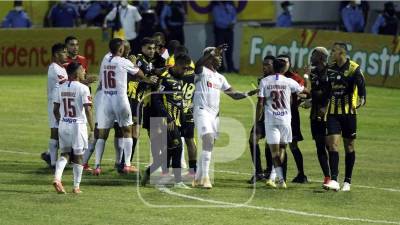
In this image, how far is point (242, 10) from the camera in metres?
41.6

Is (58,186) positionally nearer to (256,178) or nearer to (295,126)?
(256,178)

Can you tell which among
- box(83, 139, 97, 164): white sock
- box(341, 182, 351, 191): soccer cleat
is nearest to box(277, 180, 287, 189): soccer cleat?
box(341, 182, 351, 191): soccer cleat

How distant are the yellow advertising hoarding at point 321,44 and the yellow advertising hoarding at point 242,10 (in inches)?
98.3

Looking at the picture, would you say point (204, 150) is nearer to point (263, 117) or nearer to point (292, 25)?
point (263, 117)

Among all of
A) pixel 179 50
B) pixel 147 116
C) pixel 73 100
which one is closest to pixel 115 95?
pixel 147 116

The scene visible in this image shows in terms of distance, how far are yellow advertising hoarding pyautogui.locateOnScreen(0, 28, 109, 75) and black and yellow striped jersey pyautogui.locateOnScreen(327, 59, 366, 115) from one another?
19057 millimetres

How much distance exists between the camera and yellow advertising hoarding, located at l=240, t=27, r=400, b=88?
35.6 m

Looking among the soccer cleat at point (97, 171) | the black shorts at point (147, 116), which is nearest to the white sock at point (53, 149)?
the soccer cleat at point (97, 171)

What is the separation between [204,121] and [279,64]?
1.58 metres

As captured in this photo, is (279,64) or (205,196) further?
(279,64)

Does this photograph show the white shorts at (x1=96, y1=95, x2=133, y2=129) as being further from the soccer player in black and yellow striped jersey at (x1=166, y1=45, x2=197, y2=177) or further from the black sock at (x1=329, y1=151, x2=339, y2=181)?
the black sock at (x1=329, y1=151, x2=339, y2=181)

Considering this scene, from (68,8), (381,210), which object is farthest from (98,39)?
(381,210)

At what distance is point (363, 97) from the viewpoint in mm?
19797

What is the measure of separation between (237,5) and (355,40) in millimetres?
6489
